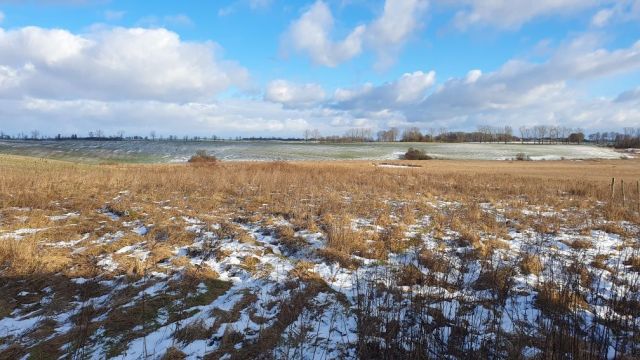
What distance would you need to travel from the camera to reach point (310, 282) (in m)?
7.05

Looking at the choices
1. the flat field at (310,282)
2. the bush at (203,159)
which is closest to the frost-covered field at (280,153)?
the bush at (203,159)

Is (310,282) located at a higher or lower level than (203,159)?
lower

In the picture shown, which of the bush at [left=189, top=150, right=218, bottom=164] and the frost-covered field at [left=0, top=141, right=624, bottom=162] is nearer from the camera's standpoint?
the bush at [left=189, top=150, right=218, bottom=164]

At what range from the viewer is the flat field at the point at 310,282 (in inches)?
207

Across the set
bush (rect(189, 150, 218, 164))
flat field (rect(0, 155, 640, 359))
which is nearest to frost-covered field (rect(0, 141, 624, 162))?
bush (rect(189, 150, 218, 164))

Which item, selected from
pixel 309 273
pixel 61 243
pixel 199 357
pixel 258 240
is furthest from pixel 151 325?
pixel 61 243

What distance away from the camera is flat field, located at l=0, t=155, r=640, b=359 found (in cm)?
525

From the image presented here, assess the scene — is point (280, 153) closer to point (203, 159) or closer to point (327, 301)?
point (203, 159)

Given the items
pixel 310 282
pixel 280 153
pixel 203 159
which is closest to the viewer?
pixel 310 282

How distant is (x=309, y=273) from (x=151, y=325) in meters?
2.91

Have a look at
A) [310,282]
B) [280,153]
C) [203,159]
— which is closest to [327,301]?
[310,282]

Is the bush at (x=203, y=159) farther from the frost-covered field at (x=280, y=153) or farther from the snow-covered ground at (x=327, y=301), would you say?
the snow-covered ground at (x=327, y=301)

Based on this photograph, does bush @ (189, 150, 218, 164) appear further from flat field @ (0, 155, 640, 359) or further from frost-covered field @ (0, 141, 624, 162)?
flat field @ (0, 155, 640, 359)

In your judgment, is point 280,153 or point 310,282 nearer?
point 310,282
